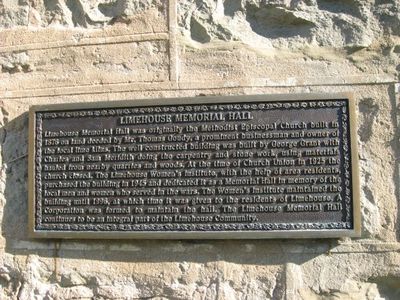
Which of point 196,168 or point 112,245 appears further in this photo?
point 112,245

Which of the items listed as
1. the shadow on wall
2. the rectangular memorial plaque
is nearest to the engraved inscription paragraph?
the rectangular memorial plaque

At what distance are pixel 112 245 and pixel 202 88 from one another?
1.25m

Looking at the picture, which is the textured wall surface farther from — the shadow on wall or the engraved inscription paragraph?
the engraved inscription paragraph

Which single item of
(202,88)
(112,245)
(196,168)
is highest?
(202,88)

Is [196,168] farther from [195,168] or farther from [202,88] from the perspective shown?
[202,88]

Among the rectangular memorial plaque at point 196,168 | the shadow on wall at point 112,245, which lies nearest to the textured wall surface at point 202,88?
the shadow on wall at point 112,245

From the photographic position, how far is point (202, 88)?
141 inches

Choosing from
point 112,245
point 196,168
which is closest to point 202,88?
→ point 196,168

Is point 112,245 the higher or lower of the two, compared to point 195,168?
lower

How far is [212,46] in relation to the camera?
3.63 meters

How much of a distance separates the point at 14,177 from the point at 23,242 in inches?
18.6

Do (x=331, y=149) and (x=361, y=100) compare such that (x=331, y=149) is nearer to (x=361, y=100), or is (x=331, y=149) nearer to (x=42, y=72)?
(x=361, y=100)

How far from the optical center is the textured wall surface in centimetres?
336

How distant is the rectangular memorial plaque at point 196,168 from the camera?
3.31 metres
